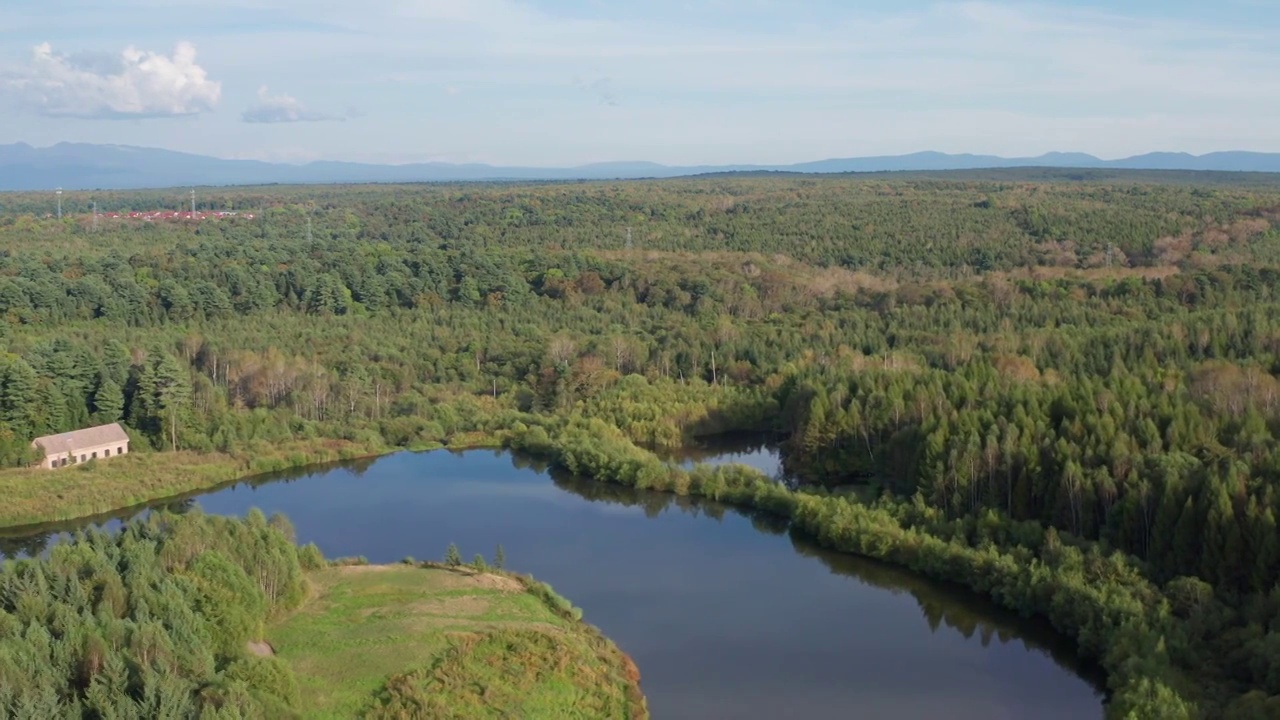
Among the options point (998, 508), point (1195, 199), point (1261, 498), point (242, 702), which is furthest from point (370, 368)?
point (1195, 199)

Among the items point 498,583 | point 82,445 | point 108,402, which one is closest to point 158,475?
point 82,445

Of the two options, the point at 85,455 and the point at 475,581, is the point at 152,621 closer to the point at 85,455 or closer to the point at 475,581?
the point at 475,581

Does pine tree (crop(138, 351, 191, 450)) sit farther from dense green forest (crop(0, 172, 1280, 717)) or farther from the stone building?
the stone building

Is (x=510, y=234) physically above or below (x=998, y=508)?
above

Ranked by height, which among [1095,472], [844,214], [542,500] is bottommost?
[542,500]

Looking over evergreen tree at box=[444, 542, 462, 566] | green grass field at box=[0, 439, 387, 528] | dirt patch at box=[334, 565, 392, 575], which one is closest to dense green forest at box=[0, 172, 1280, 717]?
green grass field at box=[0, 439, 387, 528]

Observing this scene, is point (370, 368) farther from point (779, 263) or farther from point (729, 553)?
point (779, 263)

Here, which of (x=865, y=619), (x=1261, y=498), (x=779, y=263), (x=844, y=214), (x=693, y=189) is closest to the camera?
(x=1261, y=498)

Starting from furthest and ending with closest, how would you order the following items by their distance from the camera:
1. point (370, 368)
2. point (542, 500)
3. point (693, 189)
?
point (693, 189)
point (370, 368)
point (542, 500)
